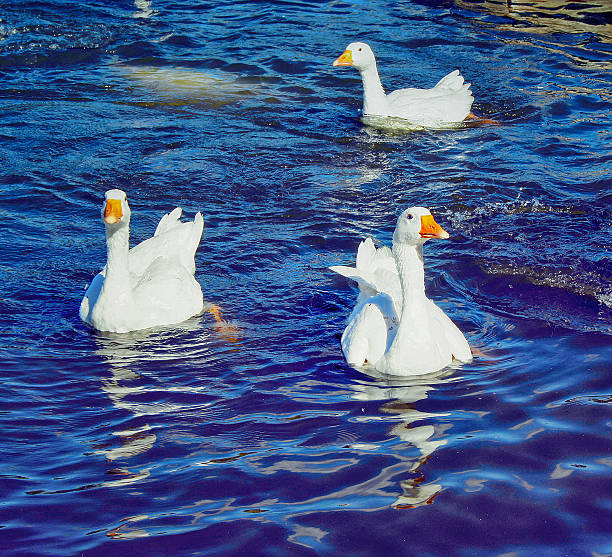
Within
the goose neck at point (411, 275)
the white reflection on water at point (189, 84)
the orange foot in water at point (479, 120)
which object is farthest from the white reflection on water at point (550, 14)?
the goose neck at point (411, 275)

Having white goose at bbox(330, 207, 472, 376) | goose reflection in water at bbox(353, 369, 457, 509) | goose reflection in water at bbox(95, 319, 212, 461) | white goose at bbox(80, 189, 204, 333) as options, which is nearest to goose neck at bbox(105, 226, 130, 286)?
white goose at bbox(80, 189, 204, 333)

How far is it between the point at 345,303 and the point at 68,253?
2.82m

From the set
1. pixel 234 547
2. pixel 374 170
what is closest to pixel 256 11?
pixel 374 170

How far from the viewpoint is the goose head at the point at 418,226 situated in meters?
6.22

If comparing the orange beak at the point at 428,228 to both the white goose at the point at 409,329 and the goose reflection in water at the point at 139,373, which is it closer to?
the white goose at the point at 409,329

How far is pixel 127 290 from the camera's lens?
7.28 meters

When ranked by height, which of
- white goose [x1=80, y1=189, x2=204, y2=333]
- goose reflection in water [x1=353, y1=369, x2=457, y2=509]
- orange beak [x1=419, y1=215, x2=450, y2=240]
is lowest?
goose reflection in water [x1=353, y1=369, x2=457, y2=509]

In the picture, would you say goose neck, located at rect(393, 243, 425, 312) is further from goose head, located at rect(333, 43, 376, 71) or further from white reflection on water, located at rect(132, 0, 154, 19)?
white reflection on water, located at rect(132, 0, 154, 19)

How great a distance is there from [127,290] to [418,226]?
2.53m

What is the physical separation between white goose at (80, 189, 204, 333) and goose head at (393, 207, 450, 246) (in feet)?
6.88

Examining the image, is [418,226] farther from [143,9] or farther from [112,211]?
[143,9]

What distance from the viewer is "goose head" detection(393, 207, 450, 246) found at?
6.22 metres

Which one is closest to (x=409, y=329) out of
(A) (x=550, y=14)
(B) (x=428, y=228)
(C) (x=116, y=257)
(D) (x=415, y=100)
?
(B) (x=428, y=228)

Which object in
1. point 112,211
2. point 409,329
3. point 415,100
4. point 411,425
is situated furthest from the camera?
point 415,100
